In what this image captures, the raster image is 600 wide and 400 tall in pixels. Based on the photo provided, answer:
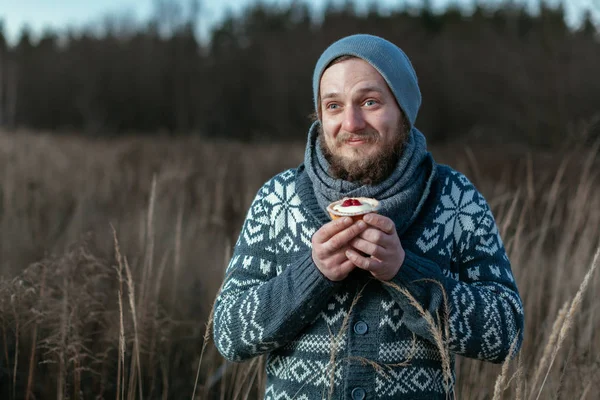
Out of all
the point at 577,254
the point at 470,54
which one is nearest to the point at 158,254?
the point at 577,254

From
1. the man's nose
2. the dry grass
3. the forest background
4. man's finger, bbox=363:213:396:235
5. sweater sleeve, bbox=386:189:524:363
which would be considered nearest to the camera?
man's finger, bbox=363:213:396:235

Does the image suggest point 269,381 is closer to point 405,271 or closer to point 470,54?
point 405,271

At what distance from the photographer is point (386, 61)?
176cm

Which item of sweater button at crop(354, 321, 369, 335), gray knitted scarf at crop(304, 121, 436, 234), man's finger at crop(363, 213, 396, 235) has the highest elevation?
gray knitted scarf at crop(304, 121, 436, 234)

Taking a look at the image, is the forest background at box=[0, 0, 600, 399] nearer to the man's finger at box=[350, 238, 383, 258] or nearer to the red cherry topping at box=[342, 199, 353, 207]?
the man's finger at box=[350, 238, 383, 258]

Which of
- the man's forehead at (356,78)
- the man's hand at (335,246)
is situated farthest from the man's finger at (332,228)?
the man's forehead at (356,78)

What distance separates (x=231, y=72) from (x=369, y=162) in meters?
29.1

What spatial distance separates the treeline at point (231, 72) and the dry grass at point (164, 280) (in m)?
13.9

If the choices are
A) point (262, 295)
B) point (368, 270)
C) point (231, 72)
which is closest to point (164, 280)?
point (262, 295)

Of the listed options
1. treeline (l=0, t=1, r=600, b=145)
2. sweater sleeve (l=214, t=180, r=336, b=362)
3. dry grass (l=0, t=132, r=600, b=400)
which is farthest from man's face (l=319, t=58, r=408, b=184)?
treeline (l=0, t=1, r=600, b=145)

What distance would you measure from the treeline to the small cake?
17788mm

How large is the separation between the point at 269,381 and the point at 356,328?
33 cm

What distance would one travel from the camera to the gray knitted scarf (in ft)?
5.73

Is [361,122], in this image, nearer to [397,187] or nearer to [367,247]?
[397,187]
